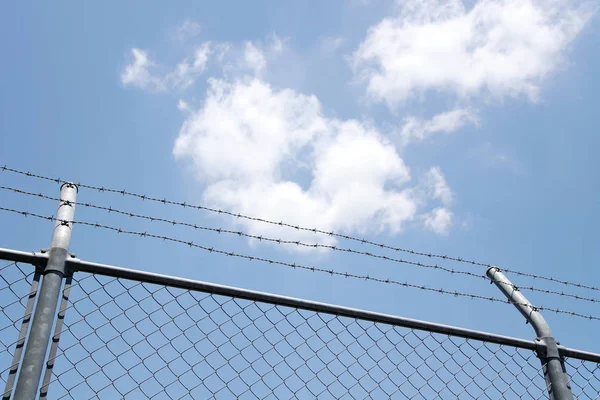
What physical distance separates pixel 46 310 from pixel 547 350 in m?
2.32

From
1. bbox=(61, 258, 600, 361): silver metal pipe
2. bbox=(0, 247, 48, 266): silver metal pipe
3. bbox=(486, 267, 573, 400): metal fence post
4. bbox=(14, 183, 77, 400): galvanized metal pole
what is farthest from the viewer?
bbox=(486, 267, 573, 400): metal fence post

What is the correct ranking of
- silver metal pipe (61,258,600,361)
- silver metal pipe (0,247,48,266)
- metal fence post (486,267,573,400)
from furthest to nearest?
1. metal fence post (486,267,573,400)
2. silver metal pipe (61,258,600,361)
3. silver metal pipe (0,247,48,266)

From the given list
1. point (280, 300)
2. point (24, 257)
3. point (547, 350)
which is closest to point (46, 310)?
point (24, 257)

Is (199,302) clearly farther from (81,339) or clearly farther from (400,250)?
(400,250)

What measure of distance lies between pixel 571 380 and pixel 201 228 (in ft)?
6.69

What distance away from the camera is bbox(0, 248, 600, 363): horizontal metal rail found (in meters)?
2.18

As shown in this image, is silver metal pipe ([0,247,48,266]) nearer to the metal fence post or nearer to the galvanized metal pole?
the galvanized metal pole

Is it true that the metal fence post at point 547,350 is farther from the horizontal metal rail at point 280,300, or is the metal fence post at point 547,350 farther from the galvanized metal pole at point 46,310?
the galvanized metal pole at point 46,310

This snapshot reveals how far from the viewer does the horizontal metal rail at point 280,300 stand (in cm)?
218

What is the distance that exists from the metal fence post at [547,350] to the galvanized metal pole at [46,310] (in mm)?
2268

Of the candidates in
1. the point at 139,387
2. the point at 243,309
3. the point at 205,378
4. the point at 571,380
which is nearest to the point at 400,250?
the point at 571,380

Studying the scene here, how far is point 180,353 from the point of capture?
2.30 metres

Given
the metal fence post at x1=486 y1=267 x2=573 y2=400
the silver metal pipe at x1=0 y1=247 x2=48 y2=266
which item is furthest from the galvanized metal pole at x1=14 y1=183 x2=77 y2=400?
the metal fence post at x1=486 y1=267 x2=573 y2=400

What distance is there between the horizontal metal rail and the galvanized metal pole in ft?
0.18
